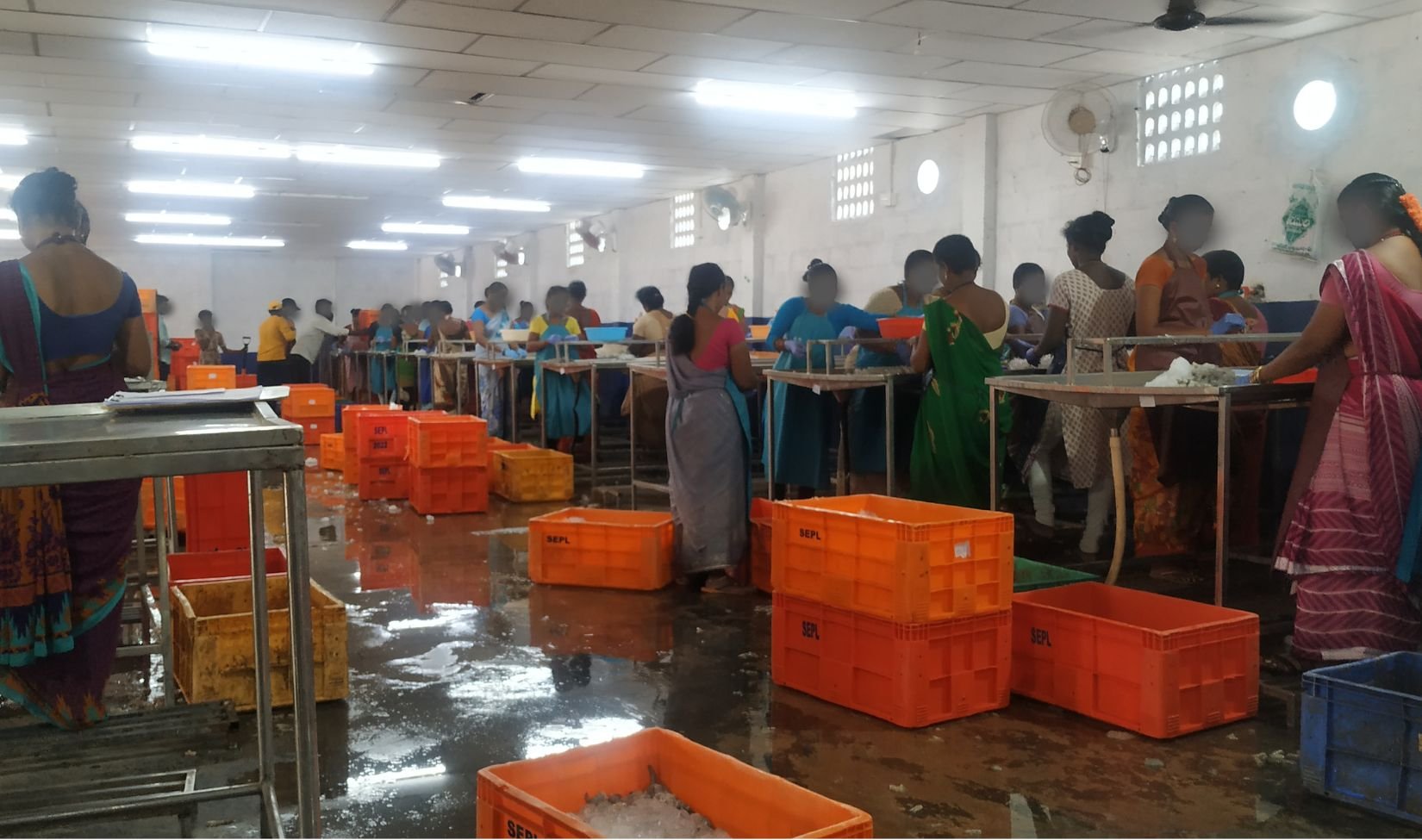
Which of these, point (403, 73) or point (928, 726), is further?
point (403, 73)

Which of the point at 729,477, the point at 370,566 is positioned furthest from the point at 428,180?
the point at 729,477

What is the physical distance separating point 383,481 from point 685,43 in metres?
3.48

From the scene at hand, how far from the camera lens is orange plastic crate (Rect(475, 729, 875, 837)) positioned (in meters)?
1.68

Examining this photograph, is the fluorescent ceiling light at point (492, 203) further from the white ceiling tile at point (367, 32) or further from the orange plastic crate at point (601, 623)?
the orange plastic crate at point (601, 623)

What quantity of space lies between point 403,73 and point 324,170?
4806 millimetres

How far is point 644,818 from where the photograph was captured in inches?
76.3

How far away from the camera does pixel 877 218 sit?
10.6 metres

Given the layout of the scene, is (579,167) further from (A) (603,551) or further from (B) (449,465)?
(A) (603,551)

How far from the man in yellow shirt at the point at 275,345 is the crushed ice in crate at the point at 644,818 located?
1194 cm

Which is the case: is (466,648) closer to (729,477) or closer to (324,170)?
(729,477)

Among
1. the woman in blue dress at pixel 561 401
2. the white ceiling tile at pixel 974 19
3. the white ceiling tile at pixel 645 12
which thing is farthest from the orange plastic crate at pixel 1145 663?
the woman in blue dress at pixel 561 401

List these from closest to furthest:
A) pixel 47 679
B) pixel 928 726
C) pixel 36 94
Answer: pixel 47 679, pixel 928 726, pixel 36 94

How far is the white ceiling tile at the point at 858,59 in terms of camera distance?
7156 mm

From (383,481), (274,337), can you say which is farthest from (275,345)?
(383,481)
